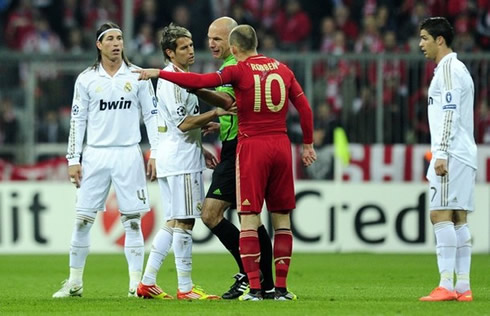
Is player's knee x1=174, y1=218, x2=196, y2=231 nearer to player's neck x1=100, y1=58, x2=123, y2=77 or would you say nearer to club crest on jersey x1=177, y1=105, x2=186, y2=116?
club crest on jersey x1=177, y1=105, x2=186, y2=116

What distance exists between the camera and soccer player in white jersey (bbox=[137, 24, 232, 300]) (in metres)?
11.2

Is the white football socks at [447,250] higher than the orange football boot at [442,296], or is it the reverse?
the white football socks at [447,250]

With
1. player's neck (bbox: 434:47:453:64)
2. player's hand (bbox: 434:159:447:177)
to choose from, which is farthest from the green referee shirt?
player's hand (bbox: 434:159:447:177)

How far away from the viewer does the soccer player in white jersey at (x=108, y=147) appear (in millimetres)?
11375

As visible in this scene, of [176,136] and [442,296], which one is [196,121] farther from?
[442,296]

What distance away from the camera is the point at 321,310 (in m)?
9.89

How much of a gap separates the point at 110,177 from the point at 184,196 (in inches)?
29.4

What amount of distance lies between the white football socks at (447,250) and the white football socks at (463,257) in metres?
0.14

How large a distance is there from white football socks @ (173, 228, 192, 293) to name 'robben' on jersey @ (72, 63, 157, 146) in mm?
941

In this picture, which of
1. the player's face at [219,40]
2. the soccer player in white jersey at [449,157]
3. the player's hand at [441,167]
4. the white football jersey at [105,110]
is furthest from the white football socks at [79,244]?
the player's hand at [441,167]

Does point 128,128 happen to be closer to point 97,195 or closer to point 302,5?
point 97,195

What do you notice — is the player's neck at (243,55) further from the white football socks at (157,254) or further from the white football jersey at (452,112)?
the white football socks at (157,254)

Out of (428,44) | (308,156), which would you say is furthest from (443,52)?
(308,156)

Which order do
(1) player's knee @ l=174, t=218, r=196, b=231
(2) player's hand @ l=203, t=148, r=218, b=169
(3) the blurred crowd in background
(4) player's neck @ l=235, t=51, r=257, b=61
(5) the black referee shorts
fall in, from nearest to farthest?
1. (4) player's neck @ l=235, t=51, r=257, b=61
2. (5) the black referee shorts
3. (1) player's knee @ l=174, t=218, r=196, b=231
4. (2) player's hand @ l=203, t=148, r=218, b=169
5. (3) the blurred crowd in background
